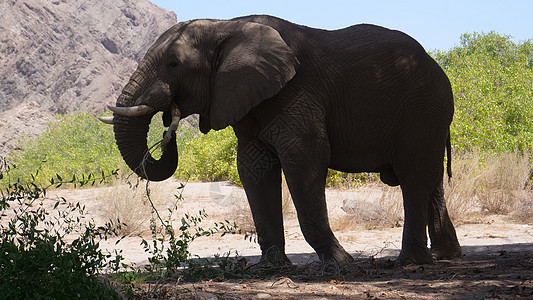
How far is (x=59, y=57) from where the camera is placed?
64.1 metres

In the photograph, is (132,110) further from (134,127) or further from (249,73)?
(249,73)

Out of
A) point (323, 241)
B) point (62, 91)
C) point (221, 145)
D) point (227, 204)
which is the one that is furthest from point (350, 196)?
point (62, 91)

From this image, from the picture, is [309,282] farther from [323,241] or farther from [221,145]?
[221,145]

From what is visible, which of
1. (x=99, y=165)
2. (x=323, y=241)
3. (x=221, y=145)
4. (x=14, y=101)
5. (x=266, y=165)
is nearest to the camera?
(x=323, y=241)

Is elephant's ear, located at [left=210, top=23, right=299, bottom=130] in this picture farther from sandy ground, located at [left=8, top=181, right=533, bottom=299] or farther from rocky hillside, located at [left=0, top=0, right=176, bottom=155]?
rocky hillside, located at [left=0, top=0, right=176, bottom=155]

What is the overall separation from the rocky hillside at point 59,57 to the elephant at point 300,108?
177 feet

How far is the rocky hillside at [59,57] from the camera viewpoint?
61250mm

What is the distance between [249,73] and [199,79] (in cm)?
54

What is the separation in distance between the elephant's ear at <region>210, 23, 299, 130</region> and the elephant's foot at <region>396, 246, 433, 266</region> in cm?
230

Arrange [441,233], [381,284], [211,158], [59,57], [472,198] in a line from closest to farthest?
[381,284]
[441,233]
[472,198]
[211,158]
[59,57]

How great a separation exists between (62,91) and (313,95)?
60021mm

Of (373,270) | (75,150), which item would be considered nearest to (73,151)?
(75,150)

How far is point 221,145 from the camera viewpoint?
59.1ft

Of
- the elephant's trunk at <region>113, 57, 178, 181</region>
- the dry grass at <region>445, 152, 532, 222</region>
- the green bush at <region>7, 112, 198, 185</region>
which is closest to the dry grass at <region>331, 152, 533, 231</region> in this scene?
the dry grass at <region>445, 152, 532, 222</region>
